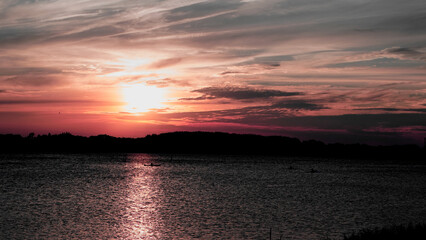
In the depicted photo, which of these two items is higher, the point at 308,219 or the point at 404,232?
the point at 404,232

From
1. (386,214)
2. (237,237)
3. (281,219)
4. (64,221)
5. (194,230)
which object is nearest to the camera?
(237,237)

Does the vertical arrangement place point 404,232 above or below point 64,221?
above

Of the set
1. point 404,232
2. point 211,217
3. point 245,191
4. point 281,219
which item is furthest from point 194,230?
point 245,191

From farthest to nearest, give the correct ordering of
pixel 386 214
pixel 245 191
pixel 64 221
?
1. pixel 245 191
2. pixel 386 214
3. pixel 64 221

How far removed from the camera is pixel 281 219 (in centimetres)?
4697

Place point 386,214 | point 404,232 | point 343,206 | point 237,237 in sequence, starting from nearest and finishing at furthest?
point 404,232 → point 237,237 → point 386,214 → point 343,206

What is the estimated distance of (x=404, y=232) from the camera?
87.7ft

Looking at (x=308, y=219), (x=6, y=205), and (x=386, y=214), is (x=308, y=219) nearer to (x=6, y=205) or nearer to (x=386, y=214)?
(x=386, y=214)

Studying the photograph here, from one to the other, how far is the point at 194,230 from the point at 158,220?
6.83m

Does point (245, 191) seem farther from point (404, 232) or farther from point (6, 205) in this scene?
point (404, 232)

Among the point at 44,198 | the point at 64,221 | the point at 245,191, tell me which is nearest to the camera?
the point at 64,221

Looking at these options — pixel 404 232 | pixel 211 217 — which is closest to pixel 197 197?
pixel 211 217

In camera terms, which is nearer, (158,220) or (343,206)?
(158,220)

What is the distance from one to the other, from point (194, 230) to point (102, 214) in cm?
1442
